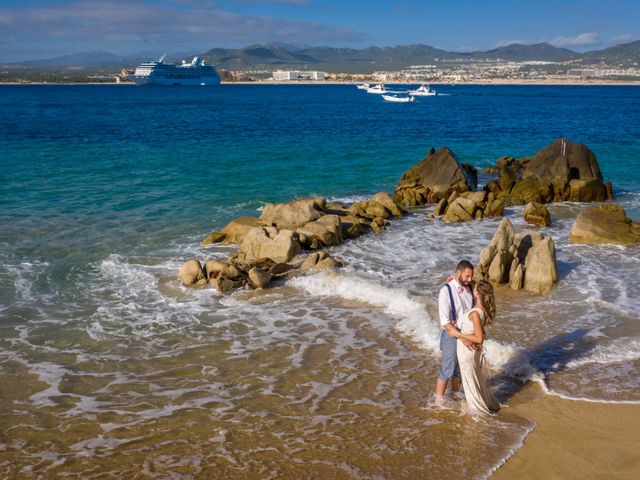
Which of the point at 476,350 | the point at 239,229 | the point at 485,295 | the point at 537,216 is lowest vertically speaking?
the point at 537,216

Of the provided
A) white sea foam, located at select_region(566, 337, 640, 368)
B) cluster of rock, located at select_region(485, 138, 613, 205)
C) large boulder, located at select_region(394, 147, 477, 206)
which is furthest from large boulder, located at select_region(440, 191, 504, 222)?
white sea foam, located at select_region(566, 337, 640, 368)

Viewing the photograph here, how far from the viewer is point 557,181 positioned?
86.4 feet

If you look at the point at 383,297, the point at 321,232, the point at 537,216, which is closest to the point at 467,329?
the point at 383,297

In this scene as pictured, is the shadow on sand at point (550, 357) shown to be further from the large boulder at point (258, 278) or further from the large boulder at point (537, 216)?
the large boulder at point (537, 216)

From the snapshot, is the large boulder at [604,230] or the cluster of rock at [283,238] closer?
the cluster of rock at [283,238]

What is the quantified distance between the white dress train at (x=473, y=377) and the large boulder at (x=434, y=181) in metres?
17.1

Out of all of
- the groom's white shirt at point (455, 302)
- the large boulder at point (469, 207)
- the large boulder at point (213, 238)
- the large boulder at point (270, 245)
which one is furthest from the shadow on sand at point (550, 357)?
the large boulder at point (213, 238)

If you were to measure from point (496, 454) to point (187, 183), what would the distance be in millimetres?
24507

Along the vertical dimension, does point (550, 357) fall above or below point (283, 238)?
below

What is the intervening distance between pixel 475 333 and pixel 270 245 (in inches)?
378

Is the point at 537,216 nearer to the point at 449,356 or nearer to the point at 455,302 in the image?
the point at 449,356

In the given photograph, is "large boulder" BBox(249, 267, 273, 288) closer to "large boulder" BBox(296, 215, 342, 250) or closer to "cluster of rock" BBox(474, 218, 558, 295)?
"large boulder" BBox(296, 215, 342, 250)

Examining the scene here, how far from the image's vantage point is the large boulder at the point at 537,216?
21.5 metres

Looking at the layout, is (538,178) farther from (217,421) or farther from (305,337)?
(217,421)
